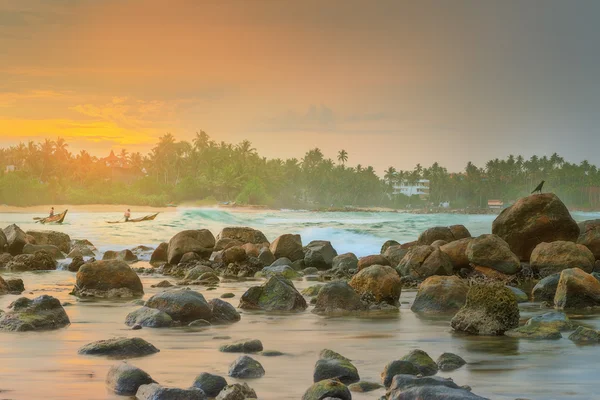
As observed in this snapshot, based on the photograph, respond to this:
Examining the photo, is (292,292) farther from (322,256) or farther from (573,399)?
(322,256)

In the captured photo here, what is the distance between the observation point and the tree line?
11088 centimetres

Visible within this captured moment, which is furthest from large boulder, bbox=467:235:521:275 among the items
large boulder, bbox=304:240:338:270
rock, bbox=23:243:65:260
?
rock, bbox=23:243:65:260

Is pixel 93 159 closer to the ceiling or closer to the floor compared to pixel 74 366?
closer to the ceiling

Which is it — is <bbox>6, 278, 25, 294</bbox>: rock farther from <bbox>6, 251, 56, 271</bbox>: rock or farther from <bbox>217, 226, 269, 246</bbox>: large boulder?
<bbox>217, 226, 269, 246</bbox>: large boulder

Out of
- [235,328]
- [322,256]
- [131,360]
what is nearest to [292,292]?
[235,328]

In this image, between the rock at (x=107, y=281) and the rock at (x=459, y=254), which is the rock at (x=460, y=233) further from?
the rock at (x=107, y=281)

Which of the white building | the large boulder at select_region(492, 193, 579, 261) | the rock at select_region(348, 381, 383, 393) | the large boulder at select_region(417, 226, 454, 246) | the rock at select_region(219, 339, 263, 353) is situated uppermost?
the white building

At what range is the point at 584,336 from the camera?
Answer: 11000 millimetres

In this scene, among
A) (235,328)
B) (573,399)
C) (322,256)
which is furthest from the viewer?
(322,256)

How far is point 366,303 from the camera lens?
573 inches

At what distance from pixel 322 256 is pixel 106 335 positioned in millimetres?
14434

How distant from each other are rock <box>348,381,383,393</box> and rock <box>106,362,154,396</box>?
2031mm

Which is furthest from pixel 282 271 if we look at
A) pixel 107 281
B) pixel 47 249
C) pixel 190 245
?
pixel 47 249

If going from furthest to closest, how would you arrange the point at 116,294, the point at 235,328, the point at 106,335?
the point at 116,294, the point at 235,328, the point at 106,335
